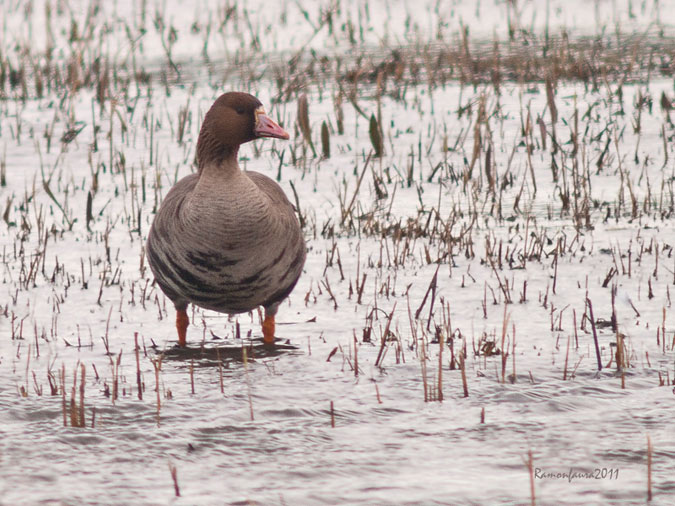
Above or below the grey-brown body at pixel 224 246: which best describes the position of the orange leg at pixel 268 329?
below

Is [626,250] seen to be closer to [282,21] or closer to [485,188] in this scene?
[485,188]

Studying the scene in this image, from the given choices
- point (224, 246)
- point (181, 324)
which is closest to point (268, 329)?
point (181, 324)

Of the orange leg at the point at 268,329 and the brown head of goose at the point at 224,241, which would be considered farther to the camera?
the orange leg at the point at 268,329

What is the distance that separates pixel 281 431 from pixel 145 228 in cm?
416

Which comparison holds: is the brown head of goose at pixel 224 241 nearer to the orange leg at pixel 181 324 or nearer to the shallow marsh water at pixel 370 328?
the orange leg at pixel 181 324

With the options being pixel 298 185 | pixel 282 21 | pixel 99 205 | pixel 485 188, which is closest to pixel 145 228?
pixel 99 205

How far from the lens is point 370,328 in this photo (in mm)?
5238

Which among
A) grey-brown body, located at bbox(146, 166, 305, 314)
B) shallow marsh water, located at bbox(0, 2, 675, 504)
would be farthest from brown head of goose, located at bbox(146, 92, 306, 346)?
shallow marsh water, located at bbox(0, 2, 675, 504)

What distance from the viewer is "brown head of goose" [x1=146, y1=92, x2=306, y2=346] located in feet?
16.2

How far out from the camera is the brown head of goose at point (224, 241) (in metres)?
4.95

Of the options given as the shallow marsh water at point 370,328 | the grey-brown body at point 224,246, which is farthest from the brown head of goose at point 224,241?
the shallow marsh water at point 370,328

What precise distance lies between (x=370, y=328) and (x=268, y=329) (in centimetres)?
56

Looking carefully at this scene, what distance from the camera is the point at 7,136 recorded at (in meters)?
10.7

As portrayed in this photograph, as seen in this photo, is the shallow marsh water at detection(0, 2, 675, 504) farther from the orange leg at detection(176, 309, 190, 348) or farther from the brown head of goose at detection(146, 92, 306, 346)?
the brown head of goose at detection(146, 92, 306, 346)
